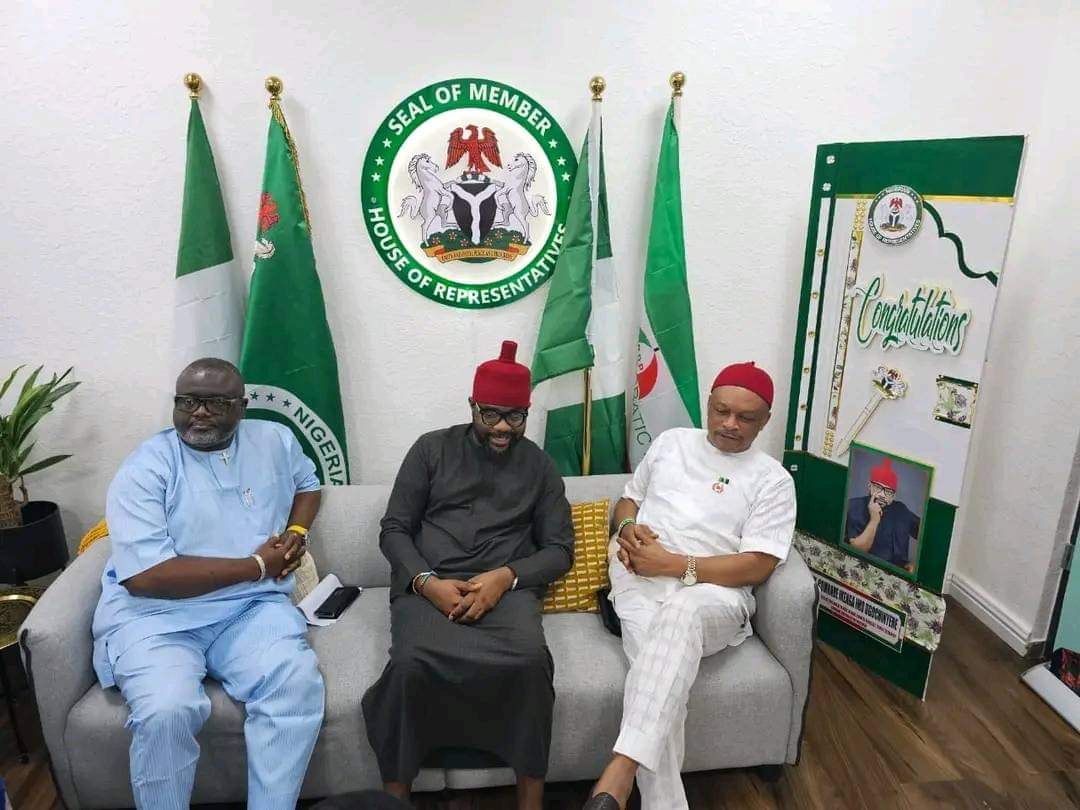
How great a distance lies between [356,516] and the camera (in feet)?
8.04

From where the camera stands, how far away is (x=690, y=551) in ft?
7.29

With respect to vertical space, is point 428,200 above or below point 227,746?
above

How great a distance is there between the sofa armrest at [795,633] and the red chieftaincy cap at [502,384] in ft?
3.11

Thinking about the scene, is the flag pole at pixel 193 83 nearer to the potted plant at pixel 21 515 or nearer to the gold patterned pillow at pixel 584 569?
the potted plant at pixel 21 515

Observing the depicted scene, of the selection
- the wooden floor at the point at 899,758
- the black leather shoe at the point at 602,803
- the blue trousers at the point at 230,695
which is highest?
the blue trousers at the point at 230,695

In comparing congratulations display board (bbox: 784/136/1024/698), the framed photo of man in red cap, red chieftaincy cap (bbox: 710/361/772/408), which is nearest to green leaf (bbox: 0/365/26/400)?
red chieftaincy cap (bbox: 710/361/772/408)

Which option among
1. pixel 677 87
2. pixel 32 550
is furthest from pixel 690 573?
pixel 32 550

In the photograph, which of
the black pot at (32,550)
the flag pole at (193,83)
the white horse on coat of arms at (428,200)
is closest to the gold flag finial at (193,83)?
the flag pole at (193,83)

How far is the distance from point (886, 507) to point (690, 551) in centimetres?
79

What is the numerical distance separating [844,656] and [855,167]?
181 centimetres

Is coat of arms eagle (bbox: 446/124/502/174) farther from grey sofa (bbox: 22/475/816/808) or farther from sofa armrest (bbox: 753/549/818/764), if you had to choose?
sofa armrest (bbox: 753/549/818/764)

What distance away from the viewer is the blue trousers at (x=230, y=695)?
1.72 metres

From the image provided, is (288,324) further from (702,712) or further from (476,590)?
(702,712)

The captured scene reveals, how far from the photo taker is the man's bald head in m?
2.04
